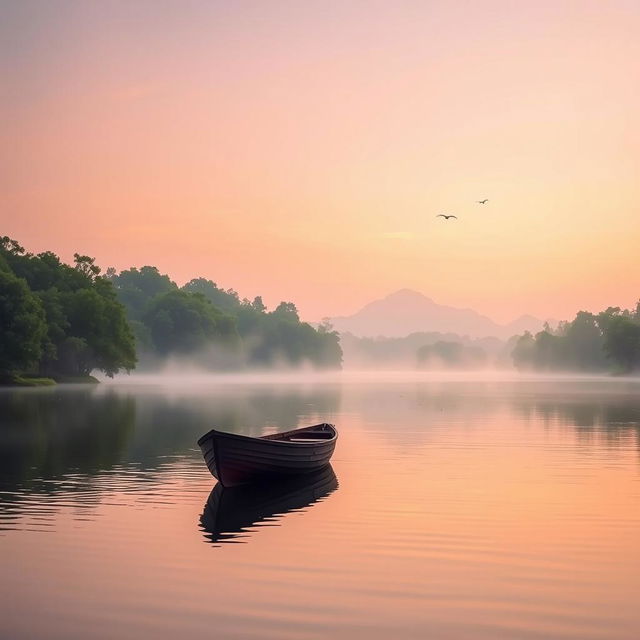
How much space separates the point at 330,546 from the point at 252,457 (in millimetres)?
11101

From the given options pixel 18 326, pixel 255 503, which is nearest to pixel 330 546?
pixel 255 503

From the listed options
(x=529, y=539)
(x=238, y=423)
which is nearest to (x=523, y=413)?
(x=238, y=423)

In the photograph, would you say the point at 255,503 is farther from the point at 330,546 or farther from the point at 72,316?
the point at 72,316

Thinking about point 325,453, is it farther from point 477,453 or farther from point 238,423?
point 238,423

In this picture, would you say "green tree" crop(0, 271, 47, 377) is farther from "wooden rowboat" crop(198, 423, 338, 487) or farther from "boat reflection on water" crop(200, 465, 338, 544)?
"wooden rowboat" crop(198, 423, 338, 487)

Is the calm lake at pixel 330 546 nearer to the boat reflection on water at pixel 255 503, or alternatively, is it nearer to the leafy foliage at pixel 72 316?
the boat reflection on water at pixel 255 503

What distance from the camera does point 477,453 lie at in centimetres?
4881

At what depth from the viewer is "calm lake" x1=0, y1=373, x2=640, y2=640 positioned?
17.4m

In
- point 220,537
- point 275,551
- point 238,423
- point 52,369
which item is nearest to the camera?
point 275,551

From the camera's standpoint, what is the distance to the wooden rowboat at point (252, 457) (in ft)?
111

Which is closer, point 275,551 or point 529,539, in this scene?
point 275,551

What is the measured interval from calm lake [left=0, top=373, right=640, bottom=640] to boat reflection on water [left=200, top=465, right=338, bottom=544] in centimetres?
12

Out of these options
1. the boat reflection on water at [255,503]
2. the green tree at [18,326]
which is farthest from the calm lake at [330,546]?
the green tree at [18,326]

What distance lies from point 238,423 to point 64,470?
2960 cm
